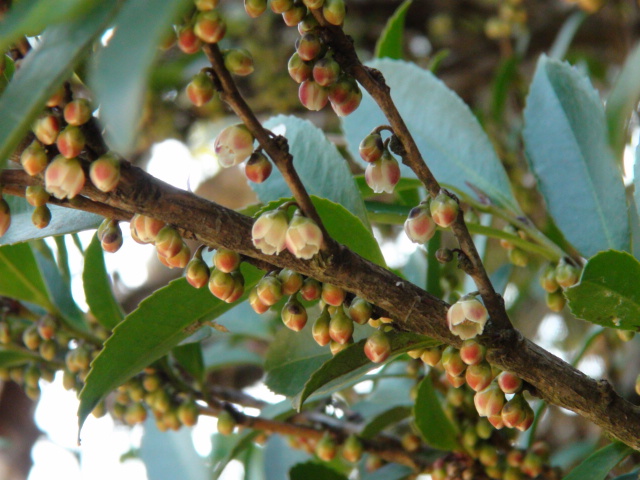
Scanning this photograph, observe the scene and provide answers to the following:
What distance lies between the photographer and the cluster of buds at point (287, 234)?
595 mm

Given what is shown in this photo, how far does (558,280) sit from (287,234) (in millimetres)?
448

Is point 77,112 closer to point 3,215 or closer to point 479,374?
point 3,215

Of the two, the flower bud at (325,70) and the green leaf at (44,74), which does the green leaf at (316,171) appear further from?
the green leaf at (44,74)

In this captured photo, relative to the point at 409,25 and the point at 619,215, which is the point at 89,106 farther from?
the point at 409,25

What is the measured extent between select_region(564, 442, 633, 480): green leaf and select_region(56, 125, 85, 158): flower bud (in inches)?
26.4

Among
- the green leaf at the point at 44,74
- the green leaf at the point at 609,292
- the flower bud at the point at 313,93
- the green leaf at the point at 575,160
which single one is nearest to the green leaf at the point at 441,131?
the green leaf at the point at 575,160

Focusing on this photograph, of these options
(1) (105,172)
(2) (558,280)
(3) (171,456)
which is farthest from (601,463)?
(3) (171,456)

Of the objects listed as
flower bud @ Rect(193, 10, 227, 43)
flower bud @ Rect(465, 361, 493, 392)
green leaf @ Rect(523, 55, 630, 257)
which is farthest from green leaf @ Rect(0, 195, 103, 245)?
green leaf @ Rect(523, 55, 630, 257)

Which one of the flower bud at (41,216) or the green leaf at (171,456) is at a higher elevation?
the flower bud at (41,216)

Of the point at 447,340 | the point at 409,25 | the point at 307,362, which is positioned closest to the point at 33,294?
the point at 307,362

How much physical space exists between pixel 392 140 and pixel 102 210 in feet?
0.88

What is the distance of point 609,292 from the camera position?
733mm

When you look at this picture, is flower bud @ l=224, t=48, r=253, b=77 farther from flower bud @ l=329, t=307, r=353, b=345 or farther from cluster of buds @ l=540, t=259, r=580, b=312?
cluster of buds @ l=540, t=259, r=580, b=312

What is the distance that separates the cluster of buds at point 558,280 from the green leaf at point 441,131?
4.8 inches
